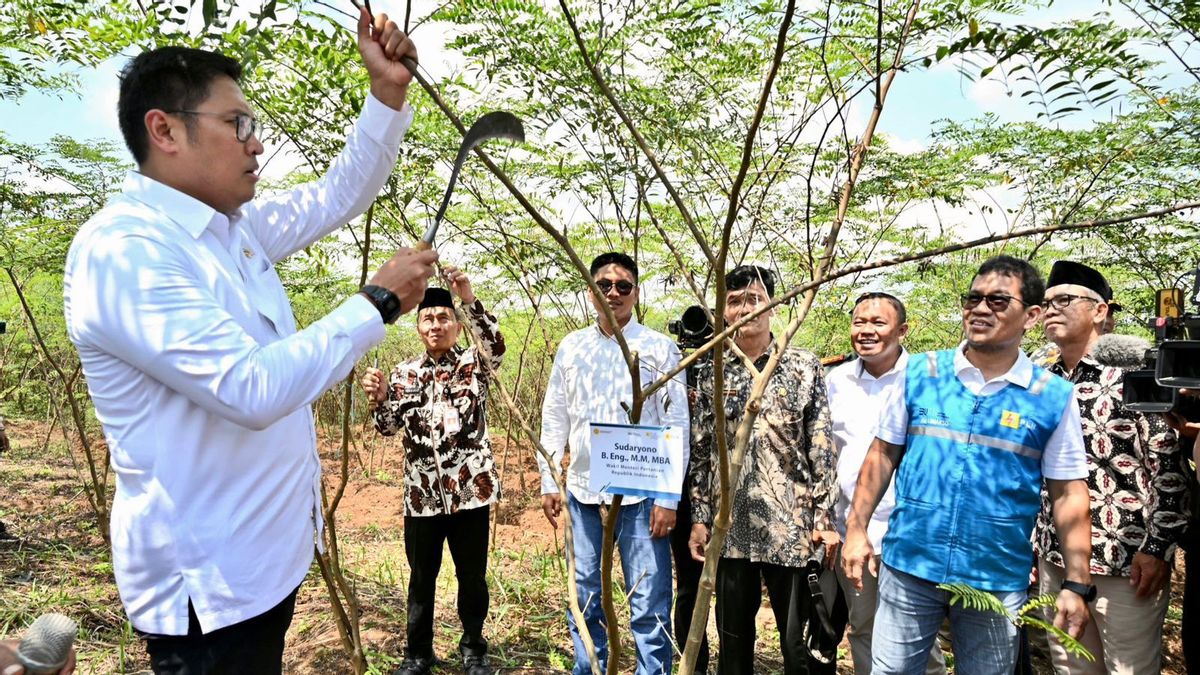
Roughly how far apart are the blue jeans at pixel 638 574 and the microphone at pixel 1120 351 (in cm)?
191

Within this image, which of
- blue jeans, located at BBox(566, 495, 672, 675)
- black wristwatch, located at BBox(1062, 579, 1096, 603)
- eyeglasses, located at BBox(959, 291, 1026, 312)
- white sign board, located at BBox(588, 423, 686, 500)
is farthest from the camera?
blue jeans, located at BBox(566, 495, 672, 675)

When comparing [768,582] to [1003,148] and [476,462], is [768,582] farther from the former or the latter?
[1003,148]

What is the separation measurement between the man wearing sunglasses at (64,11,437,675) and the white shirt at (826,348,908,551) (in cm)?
242

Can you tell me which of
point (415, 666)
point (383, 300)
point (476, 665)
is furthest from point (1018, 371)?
point (415, 666)

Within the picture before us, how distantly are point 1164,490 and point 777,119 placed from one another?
2.30 metres

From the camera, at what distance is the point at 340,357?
129 cm

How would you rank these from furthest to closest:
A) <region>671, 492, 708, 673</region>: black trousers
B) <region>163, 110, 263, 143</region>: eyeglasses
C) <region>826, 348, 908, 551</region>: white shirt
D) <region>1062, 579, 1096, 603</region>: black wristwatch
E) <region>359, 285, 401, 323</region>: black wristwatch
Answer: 1. <region>671, 492, 708, 673</region>: black trousers
2. <region>826, 348, 908, 551</region>: white shirt
3. <region>1062, 579, 1096, 603</region>: black wristwatch
4. <region>163, 110, 263, 143</region>: eyeglasses
5. <region>359, 285, 401, 323</region>: black wristwatch

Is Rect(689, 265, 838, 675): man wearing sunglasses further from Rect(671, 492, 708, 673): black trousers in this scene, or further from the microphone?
the microphone

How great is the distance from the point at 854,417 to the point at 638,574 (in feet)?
3.90

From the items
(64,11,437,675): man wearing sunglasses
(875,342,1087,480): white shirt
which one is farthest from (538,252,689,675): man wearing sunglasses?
(64,11,437,675): man wearing sunglasses

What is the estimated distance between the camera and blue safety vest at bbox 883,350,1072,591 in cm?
237

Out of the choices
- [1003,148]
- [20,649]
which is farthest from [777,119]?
[20,649]

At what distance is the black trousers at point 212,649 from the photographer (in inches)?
54.3

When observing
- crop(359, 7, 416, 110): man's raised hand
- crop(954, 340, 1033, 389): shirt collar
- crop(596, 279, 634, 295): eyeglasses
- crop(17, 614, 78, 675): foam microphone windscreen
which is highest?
crop(359, 7, 416, 110): man's raised hand
